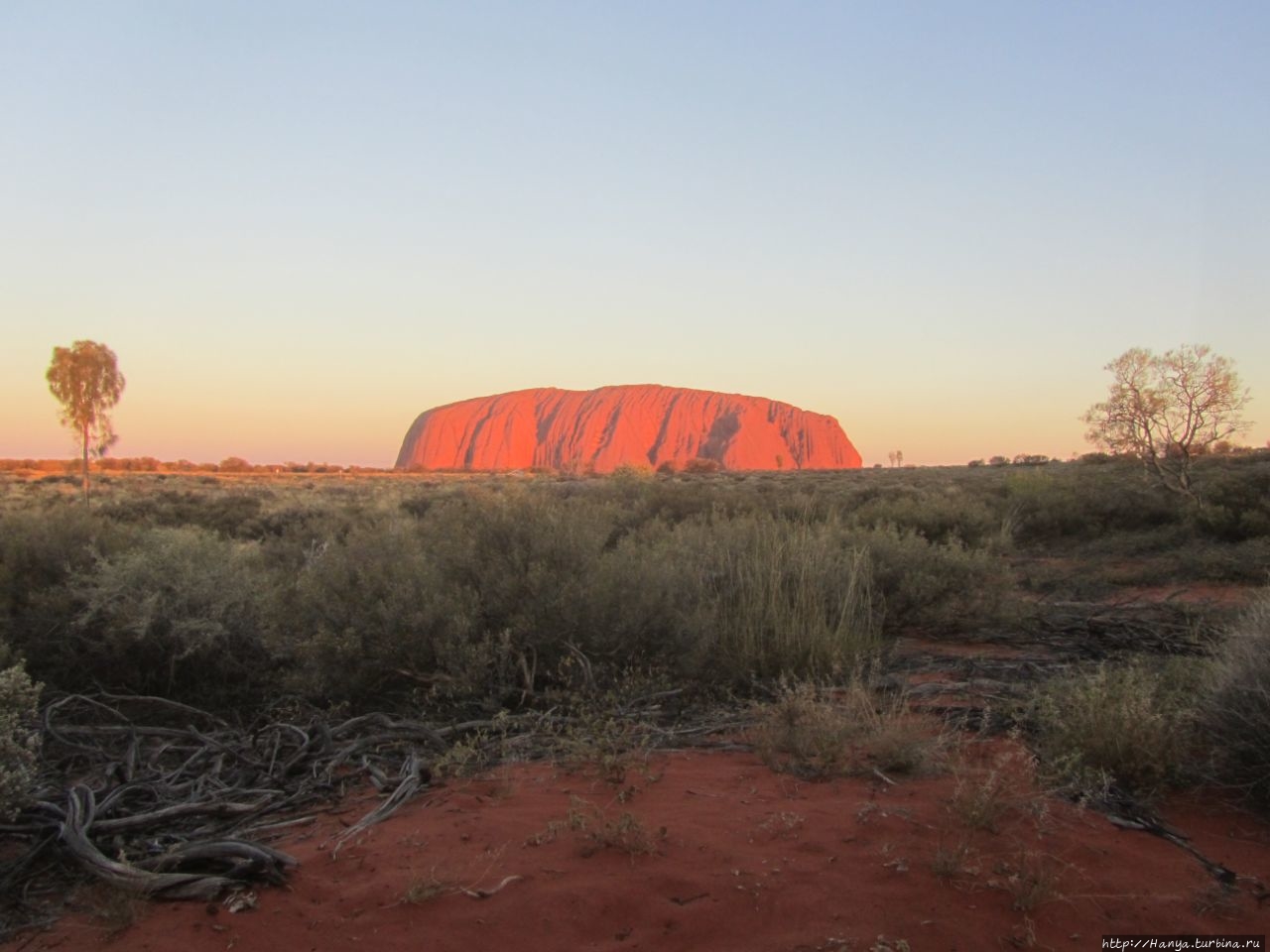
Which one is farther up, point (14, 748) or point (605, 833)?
point (14, 748)

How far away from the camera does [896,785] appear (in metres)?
4.03

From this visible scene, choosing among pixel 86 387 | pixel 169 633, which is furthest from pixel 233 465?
pixel 169 633

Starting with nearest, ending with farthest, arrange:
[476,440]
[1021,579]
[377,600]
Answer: [377,600] < [1021,579] < [476,440]

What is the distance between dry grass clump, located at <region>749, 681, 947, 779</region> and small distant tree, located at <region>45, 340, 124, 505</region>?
97.2 feet

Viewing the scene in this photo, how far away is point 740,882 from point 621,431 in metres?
84.7

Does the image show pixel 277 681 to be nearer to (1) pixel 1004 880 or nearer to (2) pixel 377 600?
(2) pixel 377 600

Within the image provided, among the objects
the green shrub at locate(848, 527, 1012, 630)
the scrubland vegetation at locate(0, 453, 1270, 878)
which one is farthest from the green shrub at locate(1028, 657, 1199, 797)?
the green shrub at locate(848, 527, 1012, 630)

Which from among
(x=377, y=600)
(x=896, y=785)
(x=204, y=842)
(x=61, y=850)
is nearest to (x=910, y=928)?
(x=896, y=785)

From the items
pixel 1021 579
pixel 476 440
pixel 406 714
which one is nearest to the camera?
pixel 406 714

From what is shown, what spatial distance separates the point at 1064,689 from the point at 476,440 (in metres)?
89.4

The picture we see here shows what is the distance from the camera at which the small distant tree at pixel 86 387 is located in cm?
2803

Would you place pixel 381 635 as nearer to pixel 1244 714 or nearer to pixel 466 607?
pixel 466 607

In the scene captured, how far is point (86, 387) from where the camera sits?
28453 mm

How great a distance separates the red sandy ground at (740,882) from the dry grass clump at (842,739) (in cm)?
27
